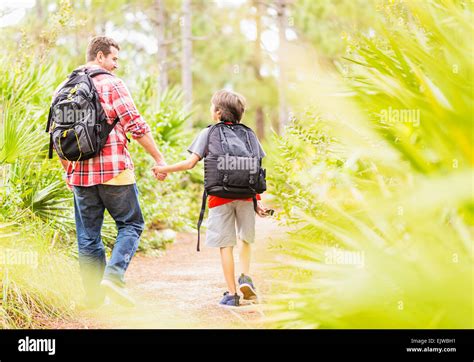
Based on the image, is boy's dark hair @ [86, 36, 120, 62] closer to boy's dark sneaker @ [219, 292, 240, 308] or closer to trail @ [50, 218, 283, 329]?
trail @ [50, 218, 283, 329]

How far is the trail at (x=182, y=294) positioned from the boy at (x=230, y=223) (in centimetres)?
14

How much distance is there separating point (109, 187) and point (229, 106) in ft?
3.51

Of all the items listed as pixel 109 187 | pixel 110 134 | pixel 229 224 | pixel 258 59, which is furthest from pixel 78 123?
pixel 258 59

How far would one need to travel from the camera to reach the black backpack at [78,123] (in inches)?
176

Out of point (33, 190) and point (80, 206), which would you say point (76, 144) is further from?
point (33, 190)

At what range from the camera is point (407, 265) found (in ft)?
7.54

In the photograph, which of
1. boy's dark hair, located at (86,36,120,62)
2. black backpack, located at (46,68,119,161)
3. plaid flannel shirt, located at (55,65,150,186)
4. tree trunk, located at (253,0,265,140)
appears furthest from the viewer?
tree trunk, located at (253,0,265,140)

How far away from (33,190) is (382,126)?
2.94 metres

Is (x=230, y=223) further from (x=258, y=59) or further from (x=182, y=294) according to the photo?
(x=258, y=59)

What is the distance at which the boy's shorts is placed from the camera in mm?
4988

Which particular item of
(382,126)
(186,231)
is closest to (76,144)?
(382,126)

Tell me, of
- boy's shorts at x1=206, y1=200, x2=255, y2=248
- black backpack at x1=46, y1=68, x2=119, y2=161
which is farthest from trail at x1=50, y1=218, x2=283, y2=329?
black backpack at x1=46, y1=68, x2=119, y2=161

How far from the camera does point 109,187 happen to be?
4.69 m

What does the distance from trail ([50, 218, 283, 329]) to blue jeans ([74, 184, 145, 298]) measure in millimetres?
289
